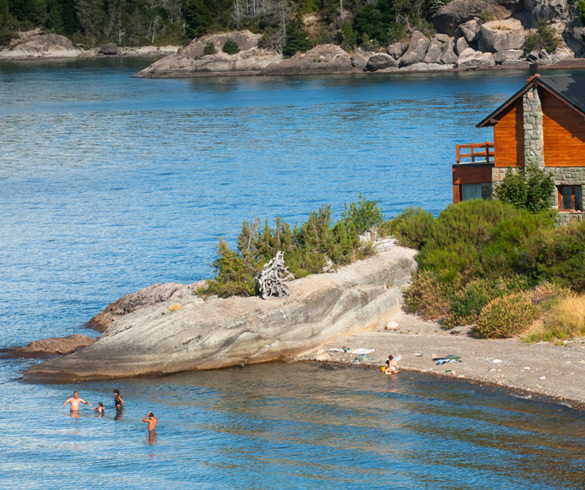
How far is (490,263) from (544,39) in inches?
5197

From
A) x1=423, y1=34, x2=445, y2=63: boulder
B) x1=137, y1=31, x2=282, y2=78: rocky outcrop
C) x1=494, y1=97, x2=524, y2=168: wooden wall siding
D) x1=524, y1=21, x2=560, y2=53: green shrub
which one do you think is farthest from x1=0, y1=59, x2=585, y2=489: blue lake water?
x1=137, y1=31, x2=282, y2=78: rocky outcrop

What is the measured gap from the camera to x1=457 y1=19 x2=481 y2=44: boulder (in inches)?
6539

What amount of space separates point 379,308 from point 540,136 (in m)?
12.3

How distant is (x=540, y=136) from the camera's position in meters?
41.7

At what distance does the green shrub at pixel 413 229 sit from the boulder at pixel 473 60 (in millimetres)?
127810

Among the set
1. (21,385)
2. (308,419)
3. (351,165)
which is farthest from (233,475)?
(351,165)

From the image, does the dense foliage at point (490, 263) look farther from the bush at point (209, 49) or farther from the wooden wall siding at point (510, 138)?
the bush at point (209, 49)

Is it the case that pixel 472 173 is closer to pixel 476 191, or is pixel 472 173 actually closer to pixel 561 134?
pixel 476 191

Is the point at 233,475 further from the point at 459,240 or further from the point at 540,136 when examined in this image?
the point at 540,136

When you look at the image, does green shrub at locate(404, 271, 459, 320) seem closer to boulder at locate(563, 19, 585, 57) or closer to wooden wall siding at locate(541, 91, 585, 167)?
wooden wall siding at locate(541, 91, 585, 167)

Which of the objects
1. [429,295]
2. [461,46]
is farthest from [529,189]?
[461,46]

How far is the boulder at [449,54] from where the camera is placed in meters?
168

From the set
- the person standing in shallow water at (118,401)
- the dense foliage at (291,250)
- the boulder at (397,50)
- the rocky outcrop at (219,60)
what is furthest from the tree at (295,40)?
the person standing in shallow water at (118,401)

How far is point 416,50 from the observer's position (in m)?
172
